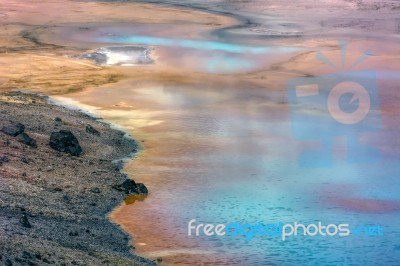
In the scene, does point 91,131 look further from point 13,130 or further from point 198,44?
point 198,44

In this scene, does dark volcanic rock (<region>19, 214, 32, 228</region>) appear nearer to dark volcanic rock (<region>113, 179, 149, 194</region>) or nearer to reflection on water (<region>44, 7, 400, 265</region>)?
reflection on water (<region>44, 7, 400, 265</region>)

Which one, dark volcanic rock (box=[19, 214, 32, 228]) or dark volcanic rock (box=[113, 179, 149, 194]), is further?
dark volcanic rock (box=[113, 179, 149, 194])

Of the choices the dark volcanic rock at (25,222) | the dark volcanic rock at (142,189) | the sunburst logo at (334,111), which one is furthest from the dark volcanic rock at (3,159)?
the sunburst logo at (334,111)

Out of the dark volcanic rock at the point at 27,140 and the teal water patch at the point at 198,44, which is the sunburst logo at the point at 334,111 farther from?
the dark volcanic rock at the point at 27,140

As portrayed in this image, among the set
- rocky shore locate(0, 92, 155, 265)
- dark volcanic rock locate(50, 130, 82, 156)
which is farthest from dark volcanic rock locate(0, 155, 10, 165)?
dark volcanic rock locate(50, 130, 82, 156)

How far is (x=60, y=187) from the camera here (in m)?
14.3

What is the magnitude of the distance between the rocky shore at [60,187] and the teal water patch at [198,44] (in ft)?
36.6

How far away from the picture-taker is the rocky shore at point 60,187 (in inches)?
427

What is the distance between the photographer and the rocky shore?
10.8 metres

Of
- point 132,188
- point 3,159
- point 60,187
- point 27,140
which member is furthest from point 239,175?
point 3,159

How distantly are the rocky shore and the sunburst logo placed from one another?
3.80 metres

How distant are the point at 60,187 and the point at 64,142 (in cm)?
211

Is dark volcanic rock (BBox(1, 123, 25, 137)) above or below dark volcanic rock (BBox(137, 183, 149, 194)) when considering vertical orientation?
above

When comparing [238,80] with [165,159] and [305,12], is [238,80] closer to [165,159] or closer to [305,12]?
[165,159]
